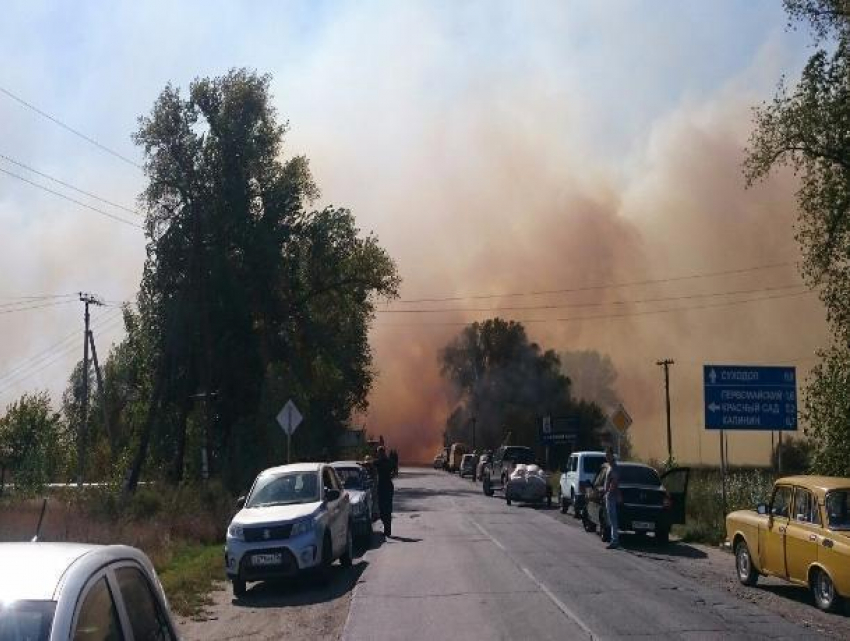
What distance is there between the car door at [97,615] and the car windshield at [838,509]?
10.7 meters

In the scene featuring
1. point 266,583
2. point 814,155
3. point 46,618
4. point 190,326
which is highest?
point 814,155

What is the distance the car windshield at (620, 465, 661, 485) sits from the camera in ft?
76.9

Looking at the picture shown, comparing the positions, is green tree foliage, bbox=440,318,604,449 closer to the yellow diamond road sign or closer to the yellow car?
the yellow diamond road sign

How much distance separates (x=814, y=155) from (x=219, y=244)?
85.9ft

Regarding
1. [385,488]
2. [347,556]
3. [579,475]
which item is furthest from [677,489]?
[347,556]

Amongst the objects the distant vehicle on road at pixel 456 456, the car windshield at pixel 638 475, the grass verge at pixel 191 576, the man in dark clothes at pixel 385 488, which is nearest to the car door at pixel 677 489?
the car windshield at pixel 638 475

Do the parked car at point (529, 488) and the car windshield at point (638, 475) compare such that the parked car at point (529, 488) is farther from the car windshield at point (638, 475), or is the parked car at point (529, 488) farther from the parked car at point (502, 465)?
the car windshield at point (638, 475)

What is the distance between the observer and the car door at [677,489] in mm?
22922

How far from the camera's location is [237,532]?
51.7 ft

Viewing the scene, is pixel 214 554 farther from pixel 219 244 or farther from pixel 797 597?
pixel 219 244

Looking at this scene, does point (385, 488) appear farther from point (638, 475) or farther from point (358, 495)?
point (638, 475)

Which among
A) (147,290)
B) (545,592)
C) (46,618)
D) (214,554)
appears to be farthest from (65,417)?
(46,618)

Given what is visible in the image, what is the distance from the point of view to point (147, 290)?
140 ft

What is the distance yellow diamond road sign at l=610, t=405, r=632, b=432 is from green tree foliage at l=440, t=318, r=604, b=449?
192 ft
